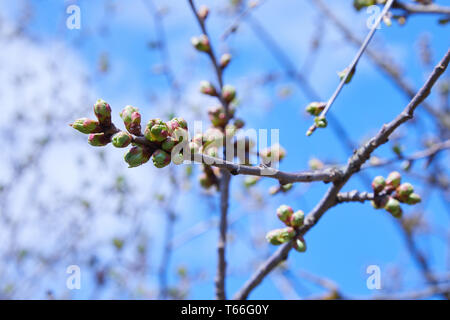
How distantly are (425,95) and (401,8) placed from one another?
1.45m

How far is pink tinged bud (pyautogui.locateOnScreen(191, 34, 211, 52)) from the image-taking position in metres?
2.35

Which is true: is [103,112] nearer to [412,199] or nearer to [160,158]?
[160,158]

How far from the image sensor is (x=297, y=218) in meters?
1.83

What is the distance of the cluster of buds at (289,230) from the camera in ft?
5.96

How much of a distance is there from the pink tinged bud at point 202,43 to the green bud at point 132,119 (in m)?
1.17

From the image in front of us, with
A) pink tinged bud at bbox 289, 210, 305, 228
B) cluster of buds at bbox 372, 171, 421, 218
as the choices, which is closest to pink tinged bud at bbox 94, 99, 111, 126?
pink tinged bud at bbox 289, 210, 305, 228

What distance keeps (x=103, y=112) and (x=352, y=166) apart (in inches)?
40.5

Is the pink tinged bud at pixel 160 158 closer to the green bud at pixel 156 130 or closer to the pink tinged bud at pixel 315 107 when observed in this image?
the green bud at pixel 156 130

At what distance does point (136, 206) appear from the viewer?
6148 millimetres

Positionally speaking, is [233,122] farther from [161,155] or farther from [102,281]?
[102,281]

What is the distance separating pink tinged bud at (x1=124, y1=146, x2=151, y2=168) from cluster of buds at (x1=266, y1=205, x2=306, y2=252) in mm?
780

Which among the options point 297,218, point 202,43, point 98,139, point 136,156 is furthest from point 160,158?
point 202,43

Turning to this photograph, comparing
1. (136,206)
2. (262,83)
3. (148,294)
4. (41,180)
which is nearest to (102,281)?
(148,294)

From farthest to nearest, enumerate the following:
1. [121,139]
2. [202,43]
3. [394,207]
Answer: [202,43] → [394,207] → [121,139]
